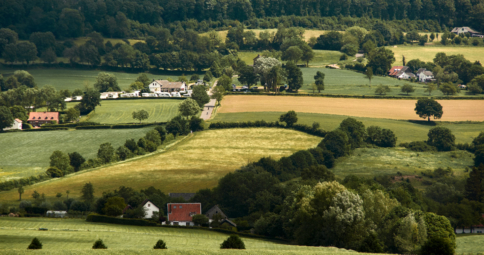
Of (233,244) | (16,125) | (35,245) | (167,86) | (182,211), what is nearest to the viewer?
(35,245)

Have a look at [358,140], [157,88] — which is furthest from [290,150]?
[157,88]

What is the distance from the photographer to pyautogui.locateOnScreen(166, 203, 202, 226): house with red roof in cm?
7162

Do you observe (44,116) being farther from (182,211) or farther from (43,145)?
(182,211)

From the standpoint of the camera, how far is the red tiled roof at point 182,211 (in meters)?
72.2

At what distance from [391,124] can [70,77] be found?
11575cm

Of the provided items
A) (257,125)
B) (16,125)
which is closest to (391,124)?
(257,125)

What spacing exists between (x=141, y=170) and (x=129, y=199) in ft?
62.6

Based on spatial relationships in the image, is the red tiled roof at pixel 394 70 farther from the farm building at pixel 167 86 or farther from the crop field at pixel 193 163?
the crop field at pixel 193 163

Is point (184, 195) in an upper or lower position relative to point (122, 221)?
lower

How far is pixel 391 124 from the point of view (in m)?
123

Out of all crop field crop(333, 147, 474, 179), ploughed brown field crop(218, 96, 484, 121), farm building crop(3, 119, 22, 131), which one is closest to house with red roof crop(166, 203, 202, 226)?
crop field crop(333, 147, 474, 179)

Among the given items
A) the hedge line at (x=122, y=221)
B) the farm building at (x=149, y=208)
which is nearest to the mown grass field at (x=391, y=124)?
the farm building at (x=149, y=208)

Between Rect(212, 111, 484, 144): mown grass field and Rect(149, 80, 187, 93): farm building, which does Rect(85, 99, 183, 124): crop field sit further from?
Rect(212, 111, 484, 144): mown grass field

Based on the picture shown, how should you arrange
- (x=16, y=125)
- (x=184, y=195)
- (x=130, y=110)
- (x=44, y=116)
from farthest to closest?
1. (x=130, y=110)
2. (x=44, y=116)
3. (x=16, y=125)
4. (x=184, y=195)
